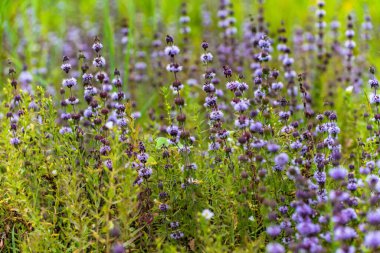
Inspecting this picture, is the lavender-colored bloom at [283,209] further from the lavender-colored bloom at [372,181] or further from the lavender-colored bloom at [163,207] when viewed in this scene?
the lavender-colored bloom at [163,207]

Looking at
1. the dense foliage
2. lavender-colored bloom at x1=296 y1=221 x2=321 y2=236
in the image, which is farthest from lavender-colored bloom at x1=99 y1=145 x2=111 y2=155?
lavender-colored bloom at x1=296 y1=221 x2=321 y2=236

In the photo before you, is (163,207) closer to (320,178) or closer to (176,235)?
(176,235)

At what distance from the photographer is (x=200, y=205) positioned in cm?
321

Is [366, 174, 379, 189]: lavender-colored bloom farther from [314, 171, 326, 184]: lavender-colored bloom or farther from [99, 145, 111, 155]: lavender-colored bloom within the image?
[99, 145, 111, 155]: lavender-colored bloom

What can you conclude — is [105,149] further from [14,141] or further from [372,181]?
[372,181]

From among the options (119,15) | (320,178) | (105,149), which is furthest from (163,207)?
(119,15)

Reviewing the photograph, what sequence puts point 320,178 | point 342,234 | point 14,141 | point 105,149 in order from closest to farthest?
point 342,234, point 320,178, point 105,149, point 14,141

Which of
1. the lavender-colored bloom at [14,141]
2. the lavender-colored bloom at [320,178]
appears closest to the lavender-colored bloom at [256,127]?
the lavender-colored bloom at [320,178]

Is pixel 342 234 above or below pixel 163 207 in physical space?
below

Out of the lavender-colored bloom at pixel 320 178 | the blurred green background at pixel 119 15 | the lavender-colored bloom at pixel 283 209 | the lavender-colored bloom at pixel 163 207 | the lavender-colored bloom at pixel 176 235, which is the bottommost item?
the lavender-colored bloom at pixel 176 235

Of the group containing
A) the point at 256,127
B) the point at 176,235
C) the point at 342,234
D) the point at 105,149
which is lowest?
the point at 342,234

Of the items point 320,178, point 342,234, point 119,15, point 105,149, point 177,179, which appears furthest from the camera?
point 119,15

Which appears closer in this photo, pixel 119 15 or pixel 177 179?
pixel 177 179

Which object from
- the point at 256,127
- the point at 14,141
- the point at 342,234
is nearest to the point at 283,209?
Result: the point at 256,127
